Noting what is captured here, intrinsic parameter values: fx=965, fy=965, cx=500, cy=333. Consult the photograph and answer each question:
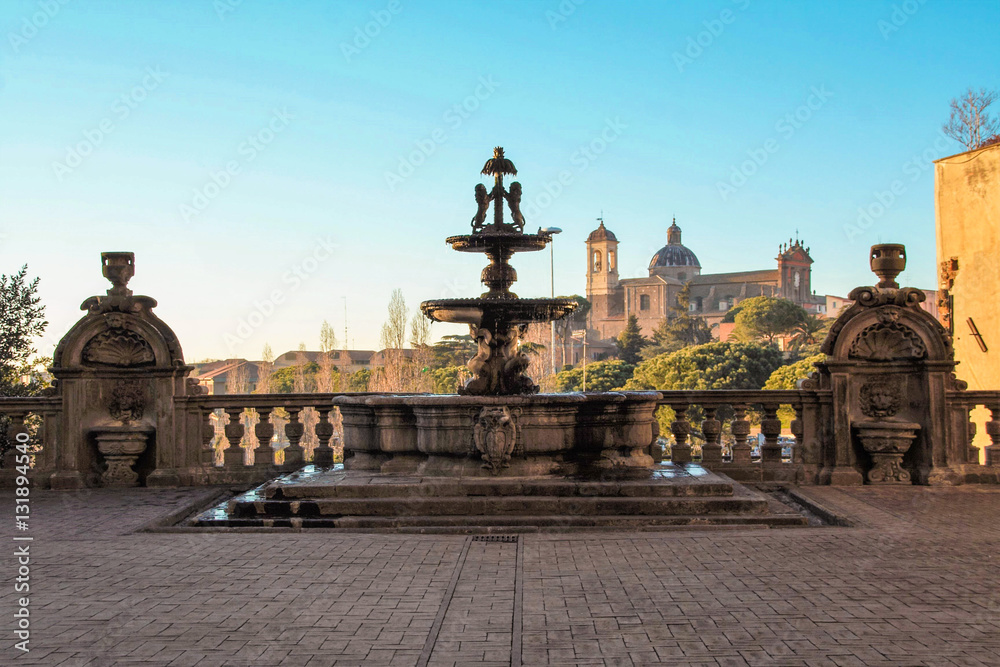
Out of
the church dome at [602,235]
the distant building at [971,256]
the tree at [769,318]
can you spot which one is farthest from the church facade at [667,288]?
A: the distant building at [971,256]

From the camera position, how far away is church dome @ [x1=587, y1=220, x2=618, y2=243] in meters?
160

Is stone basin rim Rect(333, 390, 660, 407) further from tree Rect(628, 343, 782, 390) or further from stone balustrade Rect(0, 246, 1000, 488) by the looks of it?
tree Rect(628, 343, 782, 390)

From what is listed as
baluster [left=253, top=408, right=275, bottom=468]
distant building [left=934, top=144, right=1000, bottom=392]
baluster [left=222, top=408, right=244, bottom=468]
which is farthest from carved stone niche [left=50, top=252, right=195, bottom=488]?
distant building [left=934, top=144, right=1000, bottom=392]

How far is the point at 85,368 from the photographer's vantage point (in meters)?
10.6

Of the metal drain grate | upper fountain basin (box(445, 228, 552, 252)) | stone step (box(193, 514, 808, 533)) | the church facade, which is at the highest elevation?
the church facade

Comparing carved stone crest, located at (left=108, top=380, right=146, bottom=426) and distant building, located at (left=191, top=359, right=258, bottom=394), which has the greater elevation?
distant building, located at (left=191, top=359, right=258, bottom=394)

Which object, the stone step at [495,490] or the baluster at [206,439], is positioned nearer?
the stone step at [495,490]

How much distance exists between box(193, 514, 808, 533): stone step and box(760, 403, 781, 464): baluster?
2.53 metres

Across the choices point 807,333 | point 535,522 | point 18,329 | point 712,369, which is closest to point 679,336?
point 807,333

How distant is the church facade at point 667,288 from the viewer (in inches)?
5906

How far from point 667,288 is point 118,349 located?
142742 millimetres

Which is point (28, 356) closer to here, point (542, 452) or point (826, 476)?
point (542, 452)

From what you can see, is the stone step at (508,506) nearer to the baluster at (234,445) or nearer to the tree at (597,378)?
the baluster at (234,445)

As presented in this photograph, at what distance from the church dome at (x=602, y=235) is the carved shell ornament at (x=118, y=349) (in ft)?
496
